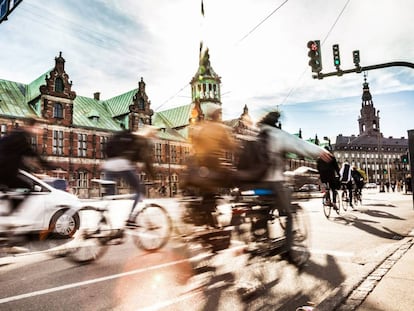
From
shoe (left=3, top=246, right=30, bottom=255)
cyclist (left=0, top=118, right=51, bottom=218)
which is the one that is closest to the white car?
shoe (left=3, top=246, right=30, bottom=255)

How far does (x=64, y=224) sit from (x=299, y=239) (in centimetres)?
553

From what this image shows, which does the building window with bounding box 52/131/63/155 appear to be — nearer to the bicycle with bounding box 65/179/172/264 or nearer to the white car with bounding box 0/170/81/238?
the white car with bounding box 0/170/81/238

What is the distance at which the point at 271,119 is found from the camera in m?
6.32

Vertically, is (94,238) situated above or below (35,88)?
below

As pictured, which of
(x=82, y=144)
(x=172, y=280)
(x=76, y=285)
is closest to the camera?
(x=76, y=285)

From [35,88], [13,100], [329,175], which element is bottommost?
[329,175]

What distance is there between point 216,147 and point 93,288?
2723 mm

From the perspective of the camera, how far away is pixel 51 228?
8.02m

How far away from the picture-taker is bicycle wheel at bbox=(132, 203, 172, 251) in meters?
6.55

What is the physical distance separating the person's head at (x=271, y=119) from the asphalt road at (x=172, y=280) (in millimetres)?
2419

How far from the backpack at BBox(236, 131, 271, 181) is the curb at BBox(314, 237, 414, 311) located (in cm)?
214

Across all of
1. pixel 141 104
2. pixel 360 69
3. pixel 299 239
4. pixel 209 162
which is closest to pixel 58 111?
pixel 141 104

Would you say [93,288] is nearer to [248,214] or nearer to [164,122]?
[248,214]

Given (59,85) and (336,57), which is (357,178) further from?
(59,85)
